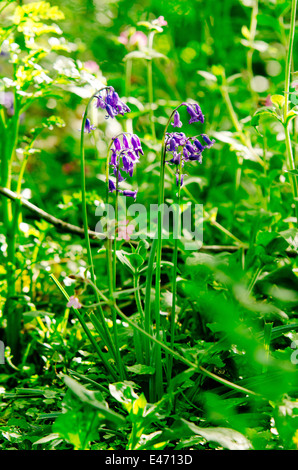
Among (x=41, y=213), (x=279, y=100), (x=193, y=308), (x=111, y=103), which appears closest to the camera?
(x=111, y=103)

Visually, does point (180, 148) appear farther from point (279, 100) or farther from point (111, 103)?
point (279, 100)

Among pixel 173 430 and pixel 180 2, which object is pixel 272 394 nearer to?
pixel 173 430

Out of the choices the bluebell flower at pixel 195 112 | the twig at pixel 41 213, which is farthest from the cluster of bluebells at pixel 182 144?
the twig at pixel 41 213

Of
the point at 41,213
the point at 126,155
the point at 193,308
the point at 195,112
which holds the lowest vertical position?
the point at 193,308

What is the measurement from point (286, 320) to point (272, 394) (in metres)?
0.46

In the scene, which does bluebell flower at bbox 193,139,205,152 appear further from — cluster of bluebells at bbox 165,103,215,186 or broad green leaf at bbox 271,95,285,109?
broad green leaf at bbox 271,95,285,109

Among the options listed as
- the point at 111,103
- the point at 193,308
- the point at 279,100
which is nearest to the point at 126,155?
the point at 111,103

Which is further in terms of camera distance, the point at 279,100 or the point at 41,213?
the point at 41,213

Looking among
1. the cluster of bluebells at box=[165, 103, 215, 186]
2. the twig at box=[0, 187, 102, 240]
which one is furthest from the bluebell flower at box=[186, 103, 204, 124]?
the twig at box=[0, 187, 102, 240]

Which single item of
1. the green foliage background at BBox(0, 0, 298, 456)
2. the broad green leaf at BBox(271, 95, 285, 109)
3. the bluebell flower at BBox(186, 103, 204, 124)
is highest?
the broad green leaf at BBox(271, 95, 285, 109)

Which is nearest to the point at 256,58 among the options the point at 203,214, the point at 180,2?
the point at 180,2

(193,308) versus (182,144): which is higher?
(182,144)

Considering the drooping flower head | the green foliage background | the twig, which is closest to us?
the green foliage background
